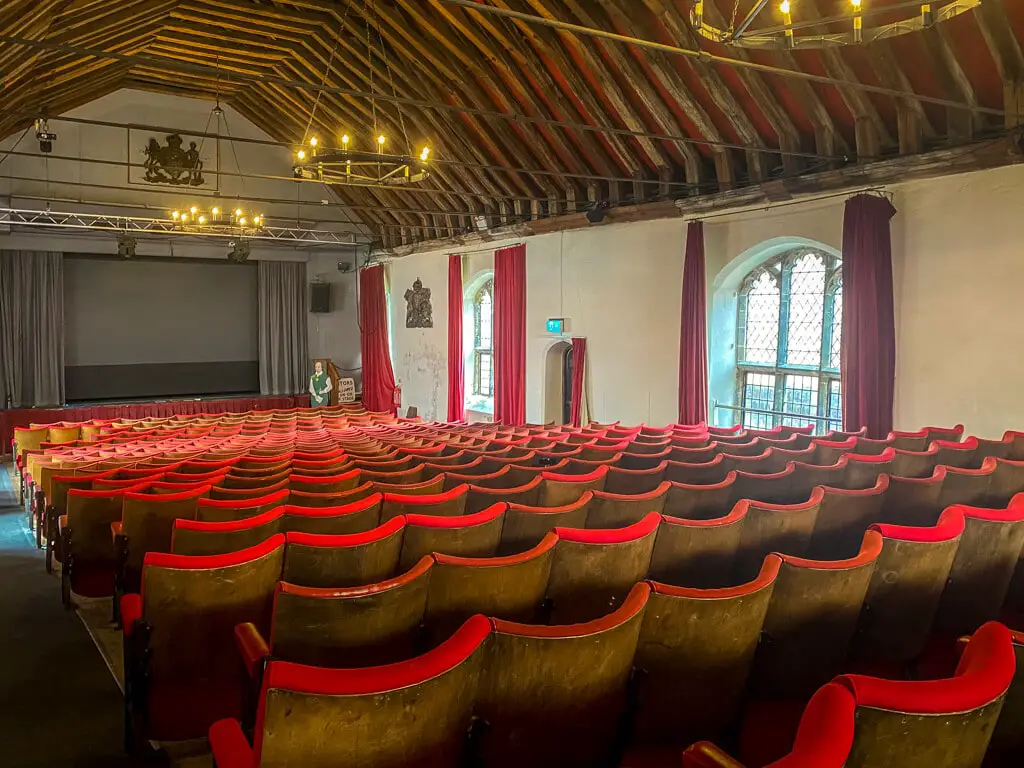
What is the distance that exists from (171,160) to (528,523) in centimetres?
1581

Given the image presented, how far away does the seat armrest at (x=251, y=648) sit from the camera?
2009mm

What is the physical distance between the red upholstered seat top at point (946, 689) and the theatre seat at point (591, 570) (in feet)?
4.04

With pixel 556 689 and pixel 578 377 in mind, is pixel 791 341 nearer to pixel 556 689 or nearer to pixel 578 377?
pixel 578 377

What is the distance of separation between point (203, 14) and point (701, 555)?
12303 millimetres

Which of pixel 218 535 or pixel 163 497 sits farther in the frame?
pixel 163 497

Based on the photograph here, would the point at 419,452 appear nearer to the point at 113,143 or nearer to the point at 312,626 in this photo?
the point at 312,626

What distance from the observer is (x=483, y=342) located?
16562 millimetres

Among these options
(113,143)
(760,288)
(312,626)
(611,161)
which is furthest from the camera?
(113,143)

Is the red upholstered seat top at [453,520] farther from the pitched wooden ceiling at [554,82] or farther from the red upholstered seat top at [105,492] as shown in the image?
the pitched wooden ceiling at [554,82]

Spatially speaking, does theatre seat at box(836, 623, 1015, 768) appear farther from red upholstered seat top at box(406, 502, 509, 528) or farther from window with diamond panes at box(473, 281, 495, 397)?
window with diamond panes at box(473, 281, 495, 397)

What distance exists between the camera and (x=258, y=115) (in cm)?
1630

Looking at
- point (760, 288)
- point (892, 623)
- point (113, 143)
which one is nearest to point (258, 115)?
point (113, 143)

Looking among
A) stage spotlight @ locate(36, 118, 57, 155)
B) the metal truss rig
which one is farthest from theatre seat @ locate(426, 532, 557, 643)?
stage spotlight @ locate(36, 118, 57, 155)

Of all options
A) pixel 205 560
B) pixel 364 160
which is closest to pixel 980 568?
pixel 205 560
